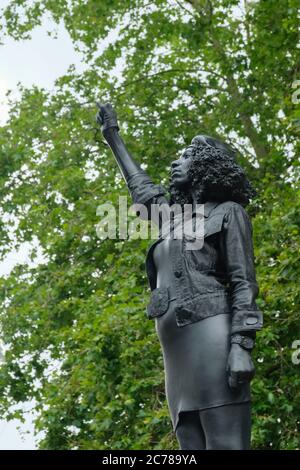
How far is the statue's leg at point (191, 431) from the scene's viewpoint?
555 centimetres

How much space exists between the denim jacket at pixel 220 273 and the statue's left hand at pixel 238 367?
113 millimetres

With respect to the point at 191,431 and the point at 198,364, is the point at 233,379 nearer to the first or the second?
the point at 198,364

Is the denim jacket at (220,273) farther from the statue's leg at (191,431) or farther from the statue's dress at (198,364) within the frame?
the statue's leg at (191,431)

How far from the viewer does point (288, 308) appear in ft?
39.0

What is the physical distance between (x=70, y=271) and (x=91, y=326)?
283 cm

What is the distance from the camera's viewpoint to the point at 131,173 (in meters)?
6.69

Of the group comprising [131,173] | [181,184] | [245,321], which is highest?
[131,173]

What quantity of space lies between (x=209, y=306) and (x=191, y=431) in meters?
0.65

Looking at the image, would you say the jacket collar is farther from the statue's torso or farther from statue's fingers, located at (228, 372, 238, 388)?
statue's fingers, located at (228, 372, 238, 388)

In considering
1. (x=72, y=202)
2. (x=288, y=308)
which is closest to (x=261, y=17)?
(x=72, y=202)

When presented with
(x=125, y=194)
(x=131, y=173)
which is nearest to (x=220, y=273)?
(x=131, y=173)

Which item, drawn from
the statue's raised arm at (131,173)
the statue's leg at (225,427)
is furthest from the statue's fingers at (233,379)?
the statue's raised arm at (131,173)

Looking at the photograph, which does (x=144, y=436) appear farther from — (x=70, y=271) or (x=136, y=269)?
(x=70, y=271)

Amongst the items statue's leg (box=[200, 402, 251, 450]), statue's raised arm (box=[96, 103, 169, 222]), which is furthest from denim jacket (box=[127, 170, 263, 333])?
statue's raised arm (box=[96, 103, 169, 222])
